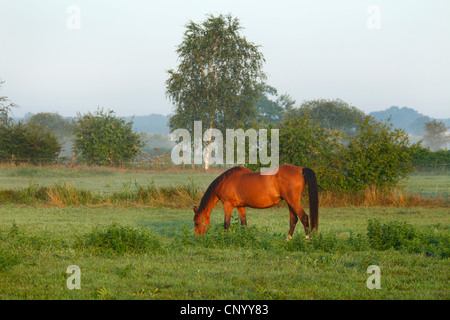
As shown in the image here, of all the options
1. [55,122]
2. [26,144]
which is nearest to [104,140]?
[26,144]

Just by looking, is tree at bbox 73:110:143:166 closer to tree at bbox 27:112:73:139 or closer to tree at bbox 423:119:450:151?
tree at bbox 27:112:73:139

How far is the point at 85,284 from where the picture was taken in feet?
19.0

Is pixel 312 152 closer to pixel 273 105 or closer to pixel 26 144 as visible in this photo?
pixel 26 144

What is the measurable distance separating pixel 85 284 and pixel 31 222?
6781 millimetres

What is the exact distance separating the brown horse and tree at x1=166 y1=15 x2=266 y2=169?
28937 millimetres

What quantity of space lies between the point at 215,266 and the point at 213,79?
3276cm

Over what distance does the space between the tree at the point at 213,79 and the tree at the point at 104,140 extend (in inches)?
182

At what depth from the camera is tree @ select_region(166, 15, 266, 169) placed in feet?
125

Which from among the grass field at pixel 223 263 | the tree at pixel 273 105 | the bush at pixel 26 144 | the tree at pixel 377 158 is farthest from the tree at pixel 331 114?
the grass field at pixel 223 263

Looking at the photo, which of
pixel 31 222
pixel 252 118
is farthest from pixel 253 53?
pixel 31 222

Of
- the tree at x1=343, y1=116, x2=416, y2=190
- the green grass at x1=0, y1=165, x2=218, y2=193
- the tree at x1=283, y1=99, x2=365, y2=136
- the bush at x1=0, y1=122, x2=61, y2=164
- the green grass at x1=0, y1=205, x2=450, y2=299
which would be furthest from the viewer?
the tree at x1=283, y1=99, x2=365, y2=136

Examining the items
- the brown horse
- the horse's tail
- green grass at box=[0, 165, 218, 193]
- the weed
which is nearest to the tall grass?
the brown horse

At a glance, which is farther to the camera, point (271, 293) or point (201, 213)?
point (201, 213)
